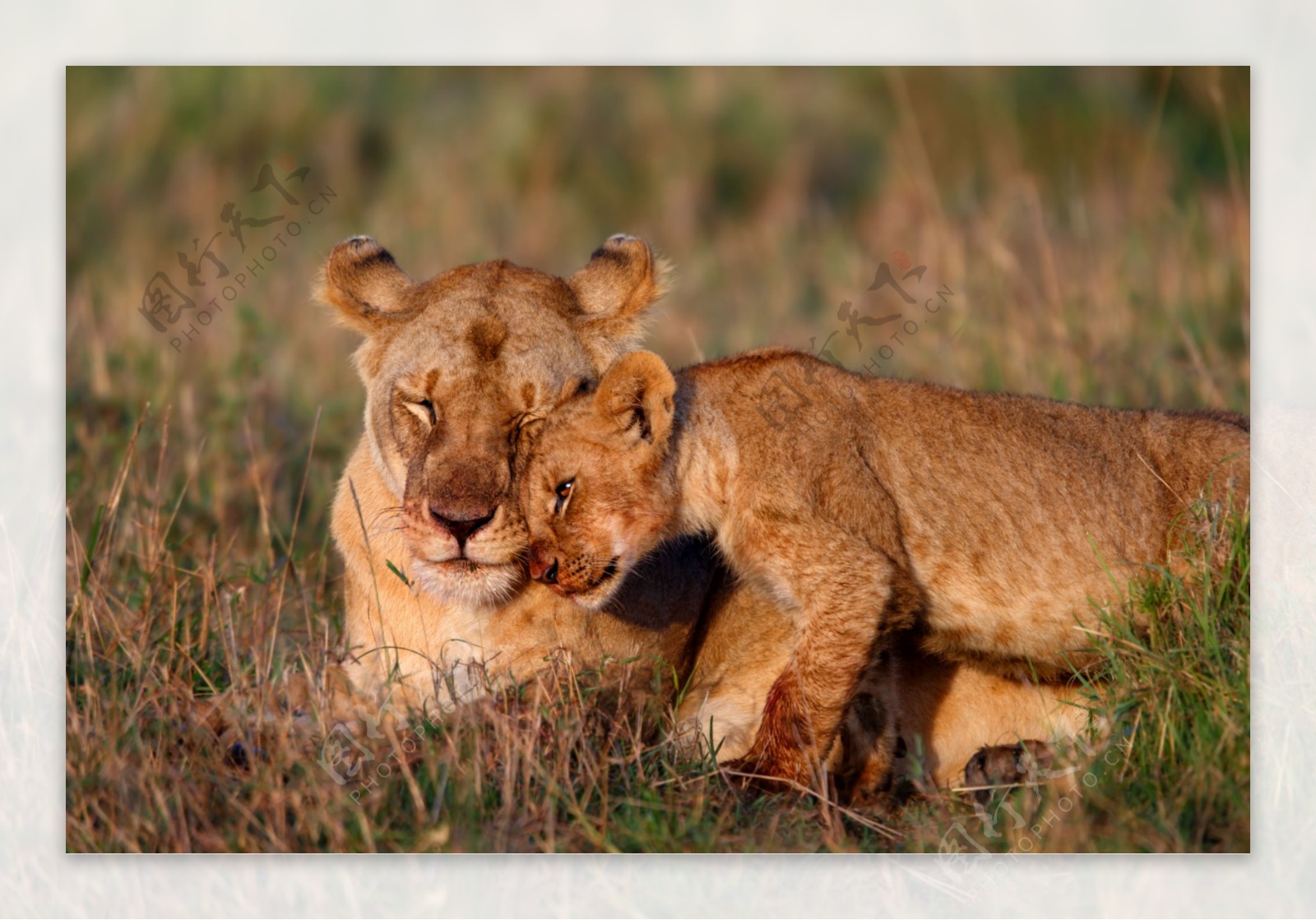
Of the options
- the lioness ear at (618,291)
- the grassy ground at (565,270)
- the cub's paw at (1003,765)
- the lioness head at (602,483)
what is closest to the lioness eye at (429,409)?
the lioness head at (602,483)

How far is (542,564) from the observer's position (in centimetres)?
433

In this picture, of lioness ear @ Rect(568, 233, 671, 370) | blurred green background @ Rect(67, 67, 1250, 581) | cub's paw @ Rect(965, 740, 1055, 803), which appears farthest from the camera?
blurred green background @ Rect(67, 67, 1250, 581)

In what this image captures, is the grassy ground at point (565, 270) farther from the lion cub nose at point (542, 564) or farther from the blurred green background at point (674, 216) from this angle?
the lion cub nose at point (542, 564)

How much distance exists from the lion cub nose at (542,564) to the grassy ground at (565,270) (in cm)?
41

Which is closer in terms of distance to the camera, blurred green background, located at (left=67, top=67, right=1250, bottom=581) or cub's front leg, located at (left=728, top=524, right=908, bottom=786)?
cub's front leg, located at (left=728, top=524, right=908, bottom=786)

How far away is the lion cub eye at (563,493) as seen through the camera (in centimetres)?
436

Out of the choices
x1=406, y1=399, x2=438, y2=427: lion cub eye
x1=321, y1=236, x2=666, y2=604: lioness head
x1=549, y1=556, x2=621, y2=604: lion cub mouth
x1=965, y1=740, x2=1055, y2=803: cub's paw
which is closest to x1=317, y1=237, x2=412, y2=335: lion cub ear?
x1=321, y1=236, x2=666, y2=604: lioness head

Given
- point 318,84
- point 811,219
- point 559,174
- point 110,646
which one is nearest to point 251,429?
point 318,84

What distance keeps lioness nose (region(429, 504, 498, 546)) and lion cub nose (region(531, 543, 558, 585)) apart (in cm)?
14

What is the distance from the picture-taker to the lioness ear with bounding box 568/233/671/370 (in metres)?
4.90

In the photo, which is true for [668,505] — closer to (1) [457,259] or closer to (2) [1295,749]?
(2) [1295,749]

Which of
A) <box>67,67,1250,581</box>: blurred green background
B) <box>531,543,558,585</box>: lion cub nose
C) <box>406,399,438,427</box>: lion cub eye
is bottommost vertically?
<box>531,543,558,585</box>: lion cub nose

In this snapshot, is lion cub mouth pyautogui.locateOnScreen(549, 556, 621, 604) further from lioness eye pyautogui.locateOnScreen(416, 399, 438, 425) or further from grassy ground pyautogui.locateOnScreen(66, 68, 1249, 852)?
lioness eye pyautogui.locateOnScreen(416, 399, 438, 425)

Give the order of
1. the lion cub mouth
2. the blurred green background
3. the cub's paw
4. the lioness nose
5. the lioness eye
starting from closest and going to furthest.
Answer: the lioness nose < the lion cub mouth < the lioness eye < the cub's paw < the blurred green background
